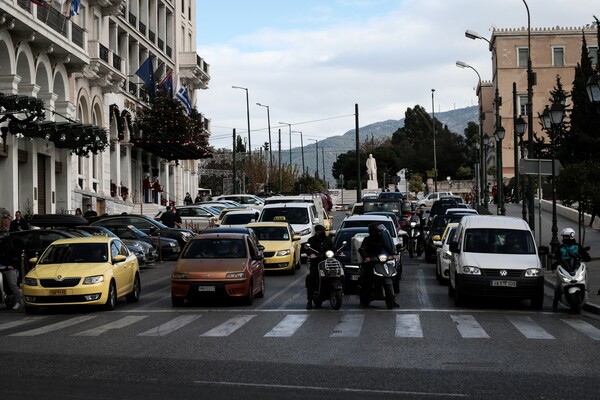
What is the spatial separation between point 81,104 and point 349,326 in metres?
36.1

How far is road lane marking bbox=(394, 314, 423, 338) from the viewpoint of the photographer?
16.8m

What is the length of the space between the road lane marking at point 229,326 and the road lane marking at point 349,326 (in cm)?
172

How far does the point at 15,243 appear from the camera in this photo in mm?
28562

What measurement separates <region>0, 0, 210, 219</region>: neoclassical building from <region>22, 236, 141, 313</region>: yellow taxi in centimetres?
1249

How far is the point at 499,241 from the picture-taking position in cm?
2223

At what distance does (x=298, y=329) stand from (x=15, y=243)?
43.7ft

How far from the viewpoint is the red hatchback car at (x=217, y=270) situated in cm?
2214

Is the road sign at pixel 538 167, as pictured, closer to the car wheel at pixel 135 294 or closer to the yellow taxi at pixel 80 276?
the car wheel at pixel 135 294

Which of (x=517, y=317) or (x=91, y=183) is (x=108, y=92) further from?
(x=517, y=317)

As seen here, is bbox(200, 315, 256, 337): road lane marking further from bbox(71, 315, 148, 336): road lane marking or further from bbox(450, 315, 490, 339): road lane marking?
bbox(450, 315, 490, 339): road lane marking

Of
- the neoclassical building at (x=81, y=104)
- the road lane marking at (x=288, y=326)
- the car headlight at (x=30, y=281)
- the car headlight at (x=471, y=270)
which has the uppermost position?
the neoclassical building at (x=81, y=104)

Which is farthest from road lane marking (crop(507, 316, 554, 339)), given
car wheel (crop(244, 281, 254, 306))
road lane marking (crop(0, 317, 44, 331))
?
road lane marking (crop(0, 317, 44, 331))

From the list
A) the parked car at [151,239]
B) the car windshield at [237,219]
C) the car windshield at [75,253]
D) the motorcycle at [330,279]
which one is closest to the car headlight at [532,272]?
the motorcycle at [330,279]

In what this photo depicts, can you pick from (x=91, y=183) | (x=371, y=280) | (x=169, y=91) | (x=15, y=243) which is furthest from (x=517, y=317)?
(x=169, y=91)
